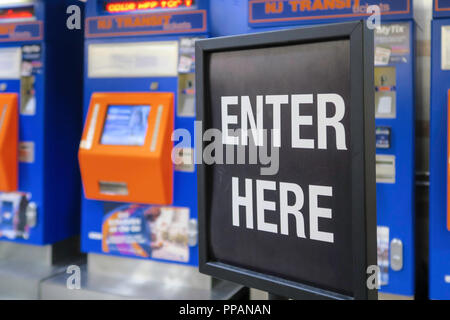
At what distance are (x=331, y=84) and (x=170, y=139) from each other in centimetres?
194

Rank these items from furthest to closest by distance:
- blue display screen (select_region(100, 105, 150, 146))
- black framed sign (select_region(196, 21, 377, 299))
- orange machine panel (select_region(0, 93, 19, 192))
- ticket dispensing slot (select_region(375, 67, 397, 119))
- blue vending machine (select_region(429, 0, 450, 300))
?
orange machine panel (select_region(0, 93, 19, 192)) < blue display screen (select_region(100, 105, 150, 146)) < ticket dispensing slot (select_region(375, 67, 397, 119)) < blue vending machine (select_region(429, 0, 450, 300)) < black framed sign (select_region(196, 21, 377, 299))

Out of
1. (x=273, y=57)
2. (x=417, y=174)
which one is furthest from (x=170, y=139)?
(x=273, y=57)

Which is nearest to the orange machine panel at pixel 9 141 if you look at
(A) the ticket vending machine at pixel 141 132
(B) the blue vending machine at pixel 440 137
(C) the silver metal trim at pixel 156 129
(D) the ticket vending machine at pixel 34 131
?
(D) the ticket vending machine at pixel 34 131

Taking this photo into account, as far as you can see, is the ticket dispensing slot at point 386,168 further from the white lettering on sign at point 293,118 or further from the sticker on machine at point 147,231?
the white lettering on sign at point 293,118

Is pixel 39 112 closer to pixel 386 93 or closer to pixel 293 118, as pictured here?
pixel 386 93

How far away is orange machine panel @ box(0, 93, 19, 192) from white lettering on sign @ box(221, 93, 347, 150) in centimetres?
253

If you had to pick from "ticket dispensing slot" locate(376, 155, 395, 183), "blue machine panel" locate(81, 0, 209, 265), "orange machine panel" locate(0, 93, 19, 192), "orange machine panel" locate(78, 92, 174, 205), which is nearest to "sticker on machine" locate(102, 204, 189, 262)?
"blue machine panel" locate(81, 0, 209, 265)

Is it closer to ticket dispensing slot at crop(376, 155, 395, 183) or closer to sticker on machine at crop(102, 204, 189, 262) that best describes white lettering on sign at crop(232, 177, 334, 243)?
ticket dispensing slot at crop(376, 155, 395, 183)

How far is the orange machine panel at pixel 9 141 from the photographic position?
330 centimetres

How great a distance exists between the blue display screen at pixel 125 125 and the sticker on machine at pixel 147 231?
442mm

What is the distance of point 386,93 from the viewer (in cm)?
253

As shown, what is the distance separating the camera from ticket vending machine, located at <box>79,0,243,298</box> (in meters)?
2.91

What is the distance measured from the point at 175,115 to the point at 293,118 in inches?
74.1

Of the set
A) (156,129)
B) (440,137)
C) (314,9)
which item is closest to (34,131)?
(156,129)
